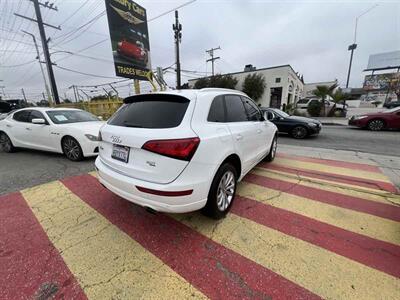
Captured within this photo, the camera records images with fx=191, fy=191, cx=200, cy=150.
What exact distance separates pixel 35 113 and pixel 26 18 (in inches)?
696

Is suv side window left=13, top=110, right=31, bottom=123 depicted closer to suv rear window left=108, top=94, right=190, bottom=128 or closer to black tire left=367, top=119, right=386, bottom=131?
suv rear window left=108, top=94, right=190, bottom=128

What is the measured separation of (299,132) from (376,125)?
535 cm

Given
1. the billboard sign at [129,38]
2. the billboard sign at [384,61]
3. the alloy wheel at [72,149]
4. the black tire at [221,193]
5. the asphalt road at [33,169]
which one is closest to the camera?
the black tire at [221,193]

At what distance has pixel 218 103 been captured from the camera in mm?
2504

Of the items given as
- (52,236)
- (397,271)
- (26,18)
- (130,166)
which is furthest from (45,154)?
(26,18)

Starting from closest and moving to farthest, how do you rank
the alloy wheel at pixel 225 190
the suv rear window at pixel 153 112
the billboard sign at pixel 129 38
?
the suv rear window at pixel 153 112, the alloy wheel at pixel 225 190, the billboard sign at pixel 129 38

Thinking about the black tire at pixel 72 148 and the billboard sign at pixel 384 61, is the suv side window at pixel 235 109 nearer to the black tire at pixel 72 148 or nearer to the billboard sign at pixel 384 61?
the black tire at pixel 72 148

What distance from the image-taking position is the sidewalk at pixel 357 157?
4309mm

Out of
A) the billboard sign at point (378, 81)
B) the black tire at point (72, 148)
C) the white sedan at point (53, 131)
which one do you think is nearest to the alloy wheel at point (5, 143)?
the white sedan at point (53, 131)

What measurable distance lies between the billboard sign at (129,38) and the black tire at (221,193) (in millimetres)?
12814

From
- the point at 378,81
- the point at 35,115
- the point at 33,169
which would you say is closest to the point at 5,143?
the point at 35,115

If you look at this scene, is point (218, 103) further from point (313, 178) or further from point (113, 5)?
point (113, 5)

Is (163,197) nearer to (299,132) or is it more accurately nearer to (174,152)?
(174,152)

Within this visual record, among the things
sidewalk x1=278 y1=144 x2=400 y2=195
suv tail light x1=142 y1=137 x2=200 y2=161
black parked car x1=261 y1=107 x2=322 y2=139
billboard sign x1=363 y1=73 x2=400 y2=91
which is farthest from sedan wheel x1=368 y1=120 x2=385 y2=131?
billboard sign x1=363 y1=73 x2=400 y2=91
